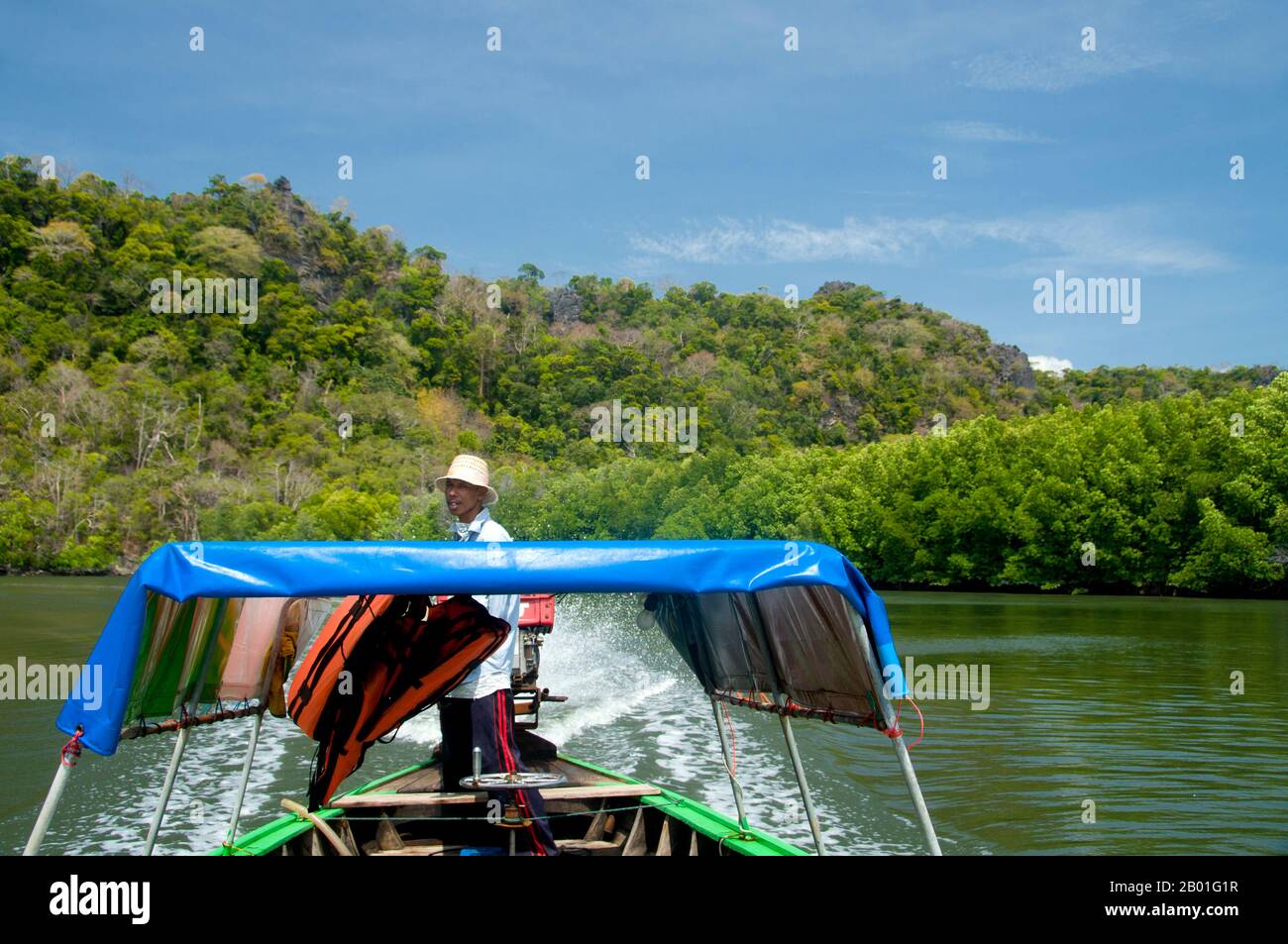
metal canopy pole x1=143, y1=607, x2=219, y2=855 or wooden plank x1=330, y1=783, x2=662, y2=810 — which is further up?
metal canopy pole x1=143, y1=607, x2=219, y2=855

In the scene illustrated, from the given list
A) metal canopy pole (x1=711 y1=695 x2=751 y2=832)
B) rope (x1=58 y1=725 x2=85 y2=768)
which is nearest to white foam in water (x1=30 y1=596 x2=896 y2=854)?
metal canopy pole (x1=711 y1=695 x2=751 y2=832)

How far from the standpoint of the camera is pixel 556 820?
6867mm

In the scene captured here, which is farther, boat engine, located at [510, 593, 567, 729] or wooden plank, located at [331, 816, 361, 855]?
boat engine, located at [510, 593, 567, 729]

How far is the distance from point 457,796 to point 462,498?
1.98 metres

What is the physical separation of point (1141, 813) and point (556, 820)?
7020mm

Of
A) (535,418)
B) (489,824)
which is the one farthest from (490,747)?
(535,418)

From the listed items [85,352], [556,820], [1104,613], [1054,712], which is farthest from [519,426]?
[556,820]

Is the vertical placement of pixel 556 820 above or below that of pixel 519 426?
below

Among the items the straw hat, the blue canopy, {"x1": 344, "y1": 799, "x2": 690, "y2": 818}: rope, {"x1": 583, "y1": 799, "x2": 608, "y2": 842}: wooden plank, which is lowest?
{"x1": 583, "y1": 799, "x2": 608, "y2": 842}: wooden plank

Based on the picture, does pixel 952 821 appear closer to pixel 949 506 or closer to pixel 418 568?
pixel 418 568

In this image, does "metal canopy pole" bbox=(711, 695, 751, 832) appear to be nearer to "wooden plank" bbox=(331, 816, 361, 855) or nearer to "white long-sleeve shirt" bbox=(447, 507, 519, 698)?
"white long-sleeve shirt" bbox=(447, 507, 519, 698)

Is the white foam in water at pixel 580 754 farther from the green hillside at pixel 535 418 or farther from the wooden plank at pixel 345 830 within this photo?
the green hillside at pixel 535 418

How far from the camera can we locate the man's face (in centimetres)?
562

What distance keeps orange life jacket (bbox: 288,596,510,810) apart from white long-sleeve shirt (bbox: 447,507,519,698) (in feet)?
0.24
